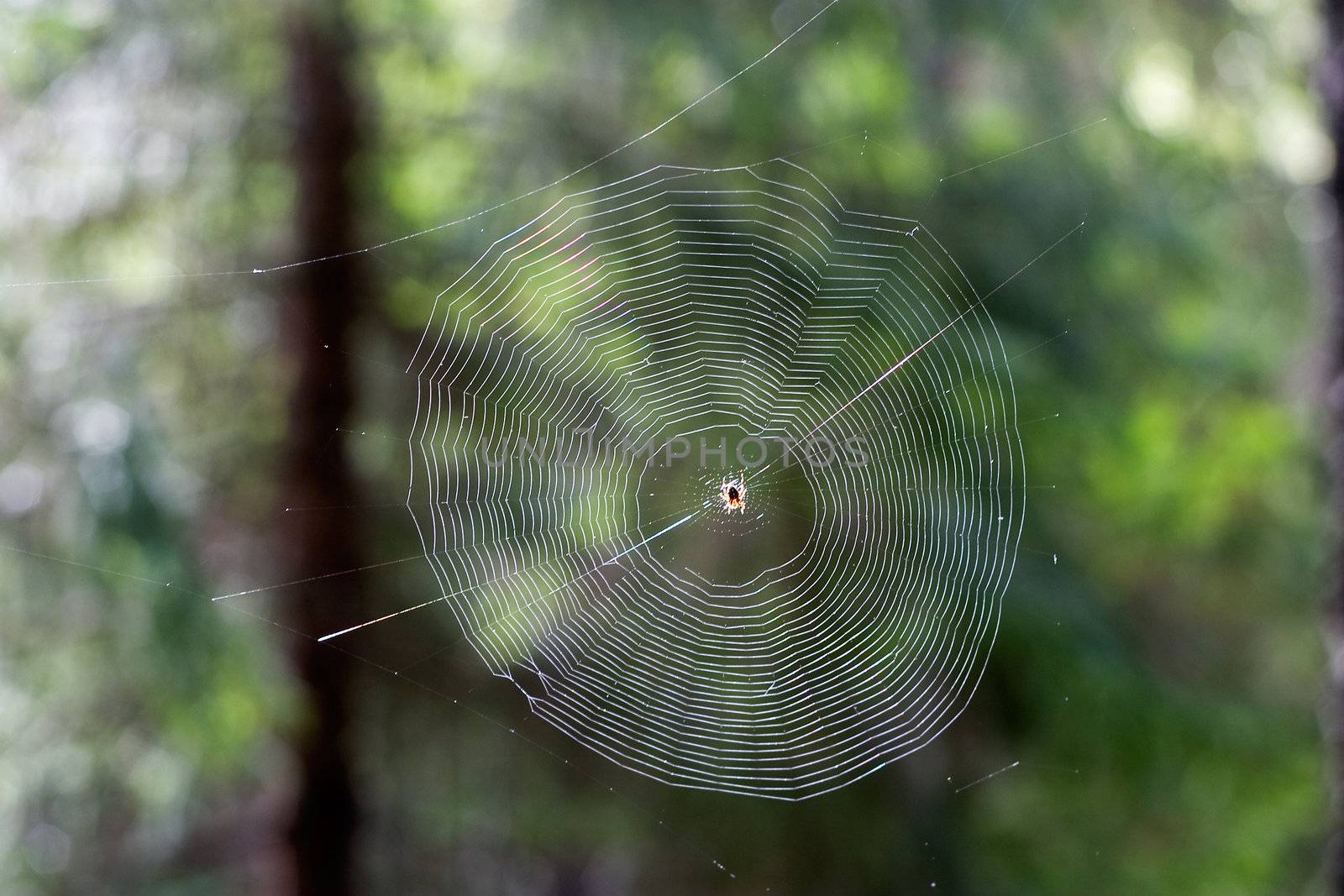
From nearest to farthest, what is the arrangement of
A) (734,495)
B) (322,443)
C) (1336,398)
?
(1336,398), (322,443), (734,495)

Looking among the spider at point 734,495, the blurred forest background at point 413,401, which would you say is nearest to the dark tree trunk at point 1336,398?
the blurred forest background at point 413,401

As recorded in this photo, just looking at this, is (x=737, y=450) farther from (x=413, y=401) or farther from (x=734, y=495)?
(x=413, y=401)

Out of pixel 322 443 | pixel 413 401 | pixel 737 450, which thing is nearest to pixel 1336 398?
pixel 737 450

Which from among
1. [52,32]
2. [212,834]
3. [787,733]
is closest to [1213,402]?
[787,733]

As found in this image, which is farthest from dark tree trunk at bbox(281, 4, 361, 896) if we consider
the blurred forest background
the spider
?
the spider

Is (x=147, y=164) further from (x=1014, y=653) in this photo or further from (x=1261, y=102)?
(x=1261, y=102)

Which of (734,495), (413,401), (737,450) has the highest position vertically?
(413,401)

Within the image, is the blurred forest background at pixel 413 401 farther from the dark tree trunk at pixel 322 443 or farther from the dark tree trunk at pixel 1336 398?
the dark tree trunk at pixel 1336 398
